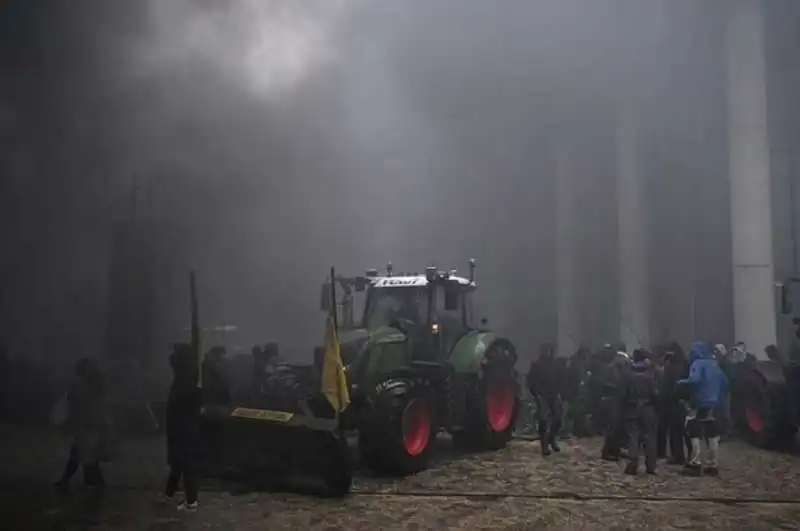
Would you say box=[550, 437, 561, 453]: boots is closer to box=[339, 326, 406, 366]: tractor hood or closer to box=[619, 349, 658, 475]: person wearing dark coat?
box=[619, 349, 658, 475]: person wearing dark coat

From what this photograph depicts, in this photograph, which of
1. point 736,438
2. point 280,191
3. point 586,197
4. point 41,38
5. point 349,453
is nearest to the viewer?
point 349,453

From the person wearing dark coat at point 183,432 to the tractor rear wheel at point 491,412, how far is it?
2.33 m

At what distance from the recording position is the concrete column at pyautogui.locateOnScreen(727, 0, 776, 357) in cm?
593

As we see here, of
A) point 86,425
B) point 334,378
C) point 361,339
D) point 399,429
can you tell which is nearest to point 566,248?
point 361,339

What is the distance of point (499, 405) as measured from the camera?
6129 mm

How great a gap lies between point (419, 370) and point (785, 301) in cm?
327

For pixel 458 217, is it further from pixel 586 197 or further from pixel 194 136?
pixel 194 136

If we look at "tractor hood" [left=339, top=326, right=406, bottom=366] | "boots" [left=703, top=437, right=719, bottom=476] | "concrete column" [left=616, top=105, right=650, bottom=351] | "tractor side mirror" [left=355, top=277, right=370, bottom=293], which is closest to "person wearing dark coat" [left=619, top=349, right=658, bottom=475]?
"boots" [left=703, top=437, right=719, bottom=476]

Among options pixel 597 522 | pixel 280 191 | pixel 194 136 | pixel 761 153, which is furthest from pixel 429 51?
pixel 597 522

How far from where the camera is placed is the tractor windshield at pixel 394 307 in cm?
583

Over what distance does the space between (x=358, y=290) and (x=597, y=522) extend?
2.93m

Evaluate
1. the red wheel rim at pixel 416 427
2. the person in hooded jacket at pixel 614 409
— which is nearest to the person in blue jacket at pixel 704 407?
the person in hooded jacket at pixel 614 409

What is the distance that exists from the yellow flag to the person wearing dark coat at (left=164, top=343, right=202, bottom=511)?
2.94ft

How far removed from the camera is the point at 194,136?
6164 mm
